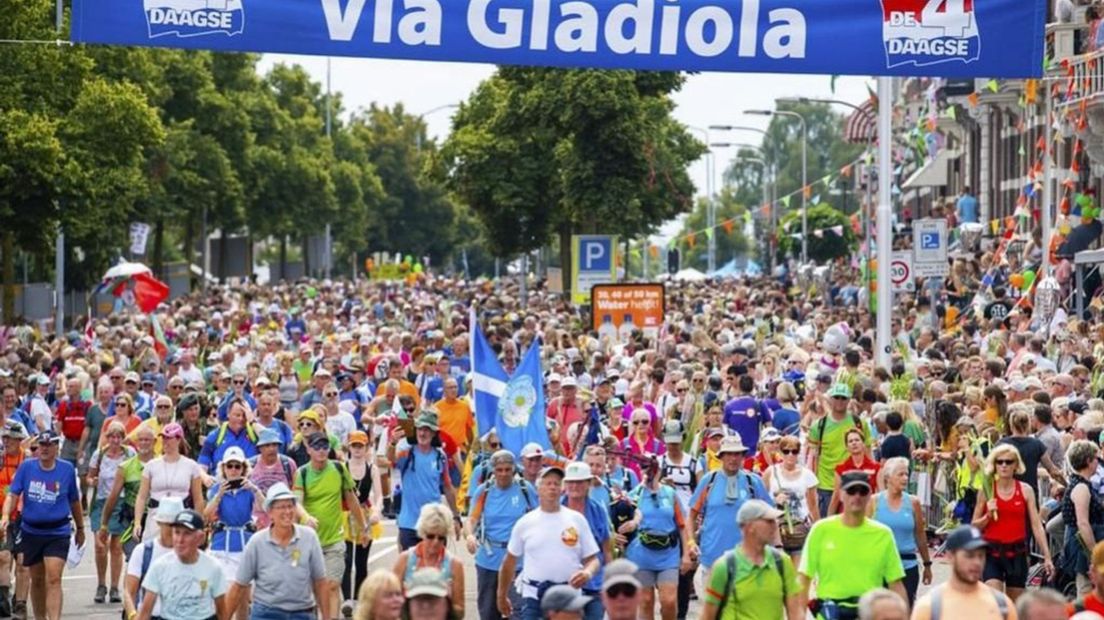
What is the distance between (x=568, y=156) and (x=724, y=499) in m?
37.1

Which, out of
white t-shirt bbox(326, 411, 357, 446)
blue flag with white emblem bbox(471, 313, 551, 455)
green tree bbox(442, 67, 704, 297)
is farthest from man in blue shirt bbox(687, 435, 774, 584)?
green tree bbox(442, 67, 704, 297)

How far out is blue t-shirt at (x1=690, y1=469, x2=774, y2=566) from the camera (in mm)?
14945

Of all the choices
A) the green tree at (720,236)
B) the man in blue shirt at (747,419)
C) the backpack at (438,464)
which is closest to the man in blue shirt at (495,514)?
the backpack at (438,464)

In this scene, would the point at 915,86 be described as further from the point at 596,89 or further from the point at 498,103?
the point at 596,89

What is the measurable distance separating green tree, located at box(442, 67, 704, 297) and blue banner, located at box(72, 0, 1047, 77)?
32.9 meters

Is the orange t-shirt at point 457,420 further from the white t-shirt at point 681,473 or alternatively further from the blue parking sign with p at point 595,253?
the blue parking sign with p at point 595,253

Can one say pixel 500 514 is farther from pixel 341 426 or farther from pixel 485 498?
pixel 341 426

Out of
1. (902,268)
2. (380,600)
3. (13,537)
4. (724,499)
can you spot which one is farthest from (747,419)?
(902,268)

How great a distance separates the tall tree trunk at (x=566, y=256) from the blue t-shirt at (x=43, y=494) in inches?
1603

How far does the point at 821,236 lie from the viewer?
256 ft

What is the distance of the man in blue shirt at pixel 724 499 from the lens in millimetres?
14938

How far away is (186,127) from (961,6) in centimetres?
5345

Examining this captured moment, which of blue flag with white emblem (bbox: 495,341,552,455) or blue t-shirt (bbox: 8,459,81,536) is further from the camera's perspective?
blue flag with white emblem (bbox: 495,341,552,455)

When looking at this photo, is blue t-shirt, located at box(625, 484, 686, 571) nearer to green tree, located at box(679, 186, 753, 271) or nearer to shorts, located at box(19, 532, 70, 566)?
shorts, located at box(19, 532, 70, 566)
